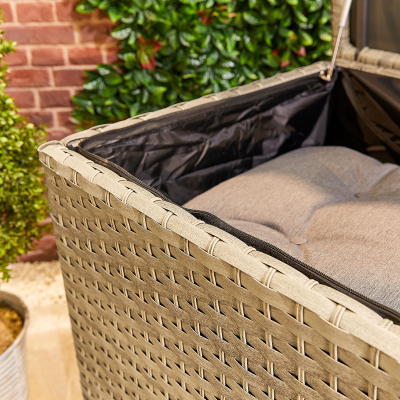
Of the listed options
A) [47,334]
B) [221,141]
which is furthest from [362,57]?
[47,334]

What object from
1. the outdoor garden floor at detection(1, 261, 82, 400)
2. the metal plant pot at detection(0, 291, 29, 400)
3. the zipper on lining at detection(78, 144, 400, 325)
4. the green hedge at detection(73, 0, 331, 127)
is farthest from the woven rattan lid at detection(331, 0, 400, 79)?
the outdoor garden floor at detection(1, 261, 82, 400)

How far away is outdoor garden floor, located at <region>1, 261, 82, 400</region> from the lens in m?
1.29

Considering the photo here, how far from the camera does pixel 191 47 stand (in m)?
1.48

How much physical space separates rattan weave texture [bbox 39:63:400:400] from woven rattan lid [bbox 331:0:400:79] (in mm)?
575

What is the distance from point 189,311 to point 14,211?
2.37 feet

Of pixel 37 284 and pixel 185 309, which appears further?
pixel 37 284

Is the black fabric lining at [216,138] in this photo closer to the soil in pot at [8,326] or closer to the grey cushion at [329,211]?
the grey cushion at [329,211]

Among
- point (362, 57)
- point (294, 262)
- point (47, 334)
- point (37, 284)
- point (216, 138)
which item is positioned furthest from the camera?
point (37, 284)

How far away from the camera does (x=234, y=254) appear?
49cm

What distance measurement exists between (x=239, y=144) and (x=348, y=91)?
0.36m

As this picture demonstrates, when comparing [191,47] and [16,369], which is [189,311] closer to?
[16,369]

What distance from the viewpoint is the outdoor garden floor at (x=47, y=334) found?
1294 millimetres

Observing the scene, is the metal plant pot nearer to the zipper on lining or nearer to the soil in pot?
the soil in pot

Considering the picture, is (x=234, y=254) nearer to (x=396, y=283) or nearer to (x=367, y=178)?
(x=396, y=283)
